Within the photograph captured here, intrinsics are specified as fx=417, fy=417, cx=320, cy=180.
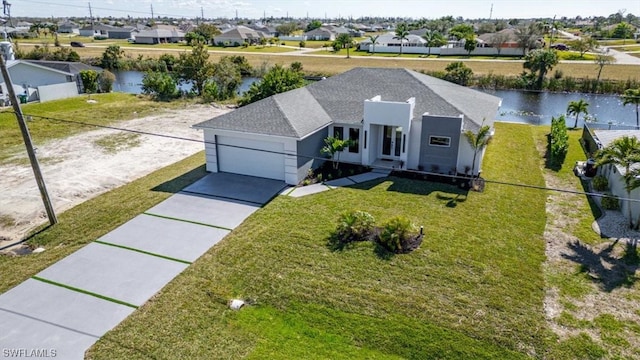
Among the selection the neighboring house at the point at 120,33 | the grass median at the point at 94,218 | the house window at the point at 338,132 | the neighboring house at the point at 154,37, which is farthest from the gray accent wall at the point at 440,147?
the neighboring house at the point at 120,33

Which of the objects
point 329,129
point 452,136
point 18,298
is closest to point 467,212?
point 452,136

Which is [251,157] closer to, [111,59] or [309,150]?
[309,150]

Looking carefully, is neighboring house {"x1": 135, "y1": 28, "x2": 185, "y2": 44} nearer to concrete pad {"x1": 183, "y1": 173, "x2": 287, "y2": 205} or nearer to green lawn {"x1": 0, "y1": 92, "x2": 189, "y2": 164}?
green lawn {"x1": 0, "y1": 92, "x2": 189, "y2": 164}

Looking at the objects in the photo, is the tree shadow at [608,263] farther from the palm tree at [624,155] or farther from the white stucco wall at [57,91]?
the white stucco wall at [57,91]

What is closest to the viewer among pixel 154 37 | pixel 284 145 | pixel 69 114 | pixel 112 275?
pixel 112 275

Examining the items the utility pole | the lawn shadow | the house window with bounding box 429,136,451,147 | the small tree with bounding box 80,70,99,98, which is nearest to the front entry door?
the house window with bounding box 429,136,451,147

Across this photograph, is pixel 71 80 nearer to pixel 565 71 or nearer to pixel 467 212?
pixel 467 212

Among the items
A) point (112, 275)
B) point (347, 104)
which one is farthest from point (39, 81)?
point (112, 275)
